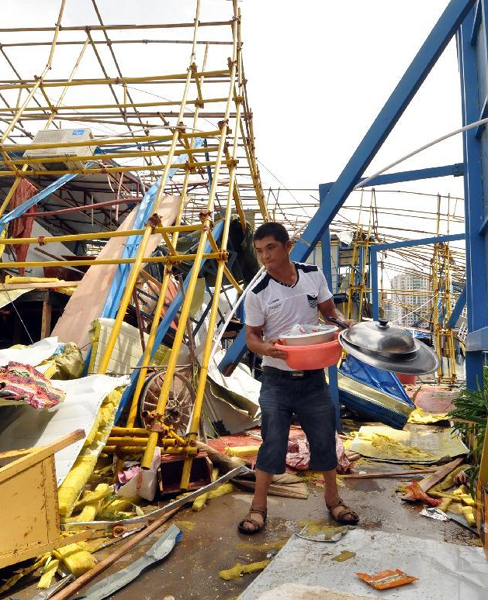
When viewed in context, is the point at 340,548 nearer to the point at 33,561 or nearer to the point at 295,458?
the point at 33,561

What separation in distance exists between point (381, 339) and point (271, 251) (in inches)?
37.0

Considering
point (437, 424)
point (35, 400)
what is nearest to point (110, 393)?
point (35, 400)

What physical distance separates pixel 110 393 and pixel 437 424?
5.30 meters

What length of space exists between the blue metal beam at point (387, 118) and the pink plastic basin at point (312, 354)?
116 inches

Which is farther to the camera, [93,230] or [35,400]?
[93,230]

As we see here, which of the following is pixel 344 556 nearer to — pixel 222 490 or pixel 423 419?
pixel 222 490

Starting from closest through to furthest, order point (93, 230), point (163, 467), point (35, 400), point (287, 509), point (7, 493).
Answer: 1. point (7, 493)
2. point (35, 400)
3. point (287, 509)
4. point (163, 467)
5. point (93, 230)

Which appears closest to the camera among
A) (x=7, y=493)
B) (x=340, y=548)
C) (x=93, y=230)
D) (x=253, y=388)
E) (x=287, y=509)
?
(x=7, y=493)

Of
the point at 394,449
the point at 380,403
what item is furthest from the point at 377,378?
the point at 394,449

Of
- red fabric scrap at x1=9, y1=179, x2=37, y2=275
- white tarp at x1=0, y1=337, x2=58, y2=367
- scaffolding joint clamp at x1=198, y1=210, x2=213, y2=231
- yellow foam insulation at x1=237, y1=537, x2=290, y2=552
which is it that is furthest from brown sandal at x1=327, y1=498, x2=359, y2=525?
red fabric scrap at x1=9, y1=179, x2=37, y2=275

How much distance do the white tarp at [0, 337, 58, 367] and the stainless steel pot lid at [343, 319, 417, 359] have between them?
8.75ft

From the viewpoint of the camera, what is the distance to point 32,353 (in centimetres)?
393

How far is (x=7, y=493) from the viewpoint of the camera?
74.6 inches

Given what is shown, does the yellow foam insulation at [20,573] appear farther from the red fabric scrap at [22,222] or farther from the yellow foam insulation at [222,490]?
the red fabric scrap at [22,222]
